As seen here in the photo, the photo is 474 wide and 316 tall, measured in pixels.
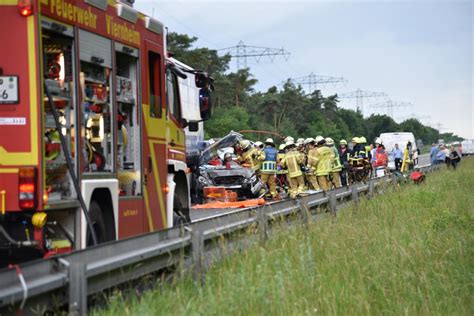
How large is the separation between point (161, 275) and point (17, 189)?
1434 mm

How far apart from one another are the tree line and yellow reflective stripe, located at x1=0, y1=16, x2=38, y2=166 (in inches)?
1553

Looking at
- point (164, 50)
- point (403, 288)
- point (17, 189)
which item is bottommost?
point (403, 288)

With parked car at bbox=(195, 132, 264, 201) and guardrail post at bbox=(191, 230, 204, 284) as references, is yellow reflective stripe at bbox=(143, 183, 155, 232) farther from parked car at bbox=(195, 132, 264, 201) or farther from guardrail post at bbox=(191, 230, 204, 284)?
parked car at bbox=(195, 132, 264, 201)

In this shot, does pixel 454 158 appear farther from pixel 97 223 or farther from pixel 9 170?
pixel 9 170

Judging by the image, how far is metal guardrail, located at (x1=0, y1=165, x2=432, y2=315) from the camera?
5.12 meters

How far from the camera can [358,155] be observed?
92.1 ft

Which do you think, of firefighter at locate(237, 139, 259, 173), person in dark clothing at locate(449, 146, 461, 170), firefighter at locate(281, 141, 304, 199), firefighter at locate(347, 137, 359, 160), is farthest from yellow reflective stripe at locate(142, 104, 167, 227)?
person in dark clothing at locate(449, 146, 461, 170)

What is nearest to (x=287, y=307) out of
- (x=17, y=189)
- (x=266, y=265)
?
(x=266, y=265)

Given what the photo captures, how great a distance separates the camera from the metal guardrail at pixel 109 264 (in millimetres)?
5117

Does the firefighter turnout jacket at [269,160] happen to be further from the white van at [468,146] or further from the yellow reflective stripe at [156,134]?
the white van at [468,146]

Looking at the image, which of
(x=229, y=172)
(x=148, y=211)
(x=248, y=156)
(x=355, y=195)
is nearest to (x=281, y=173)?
(x=248, y=156)

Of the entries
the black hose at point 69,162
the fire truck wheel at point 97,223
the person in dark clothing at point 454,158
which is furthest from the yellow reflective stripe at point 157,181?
the person in dark clothing at point 454,158

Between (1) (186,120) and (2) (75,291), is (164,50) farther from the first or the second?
(2) (75,291)

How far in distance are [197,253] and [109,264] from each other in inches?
57.0
